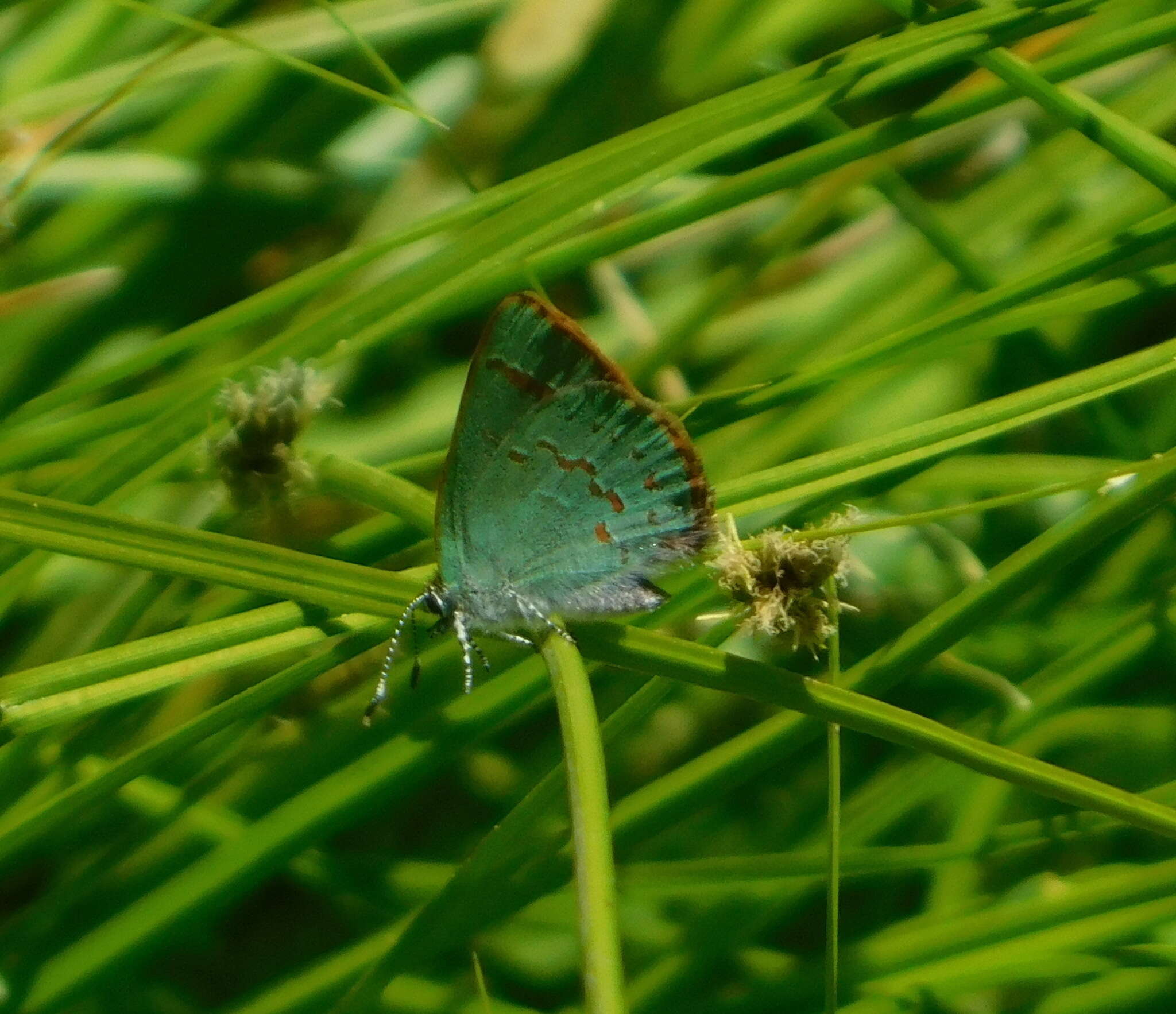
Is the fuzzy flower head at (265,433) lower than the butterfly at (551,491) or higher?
higher

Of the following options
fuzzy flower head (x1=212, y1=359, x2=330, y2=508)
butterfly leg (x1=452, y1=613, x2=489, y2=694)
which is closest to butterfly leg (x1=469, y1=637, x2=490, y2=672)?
butterfly leg (x1=452, y1=613, x2=489, y2=694)

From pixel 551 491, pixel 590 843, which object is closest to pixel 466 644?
pixel 551 491

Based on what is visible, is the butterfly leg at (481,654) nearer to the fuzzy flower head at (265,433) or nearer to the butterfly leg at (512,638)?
the butterfly leg at (512,638)

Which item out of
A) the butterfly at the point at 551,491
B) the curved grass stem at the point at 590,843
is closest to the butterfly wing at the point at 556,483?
the butterfly at the point at 551,491

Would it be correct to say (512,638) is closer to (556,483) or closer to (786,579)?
(556,483)

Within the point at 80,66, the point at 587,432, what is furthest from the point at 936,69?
the point at 80,66

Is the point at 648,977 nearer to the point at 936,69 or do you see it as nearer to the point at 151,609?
the point at 151,609

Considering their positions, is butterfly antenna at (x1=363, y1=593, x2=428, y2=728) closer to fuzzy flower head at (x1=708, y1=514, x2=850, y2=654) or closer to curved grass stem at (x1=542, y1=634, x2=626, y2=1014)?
curved grass stem at (x1=542, y1=634, x2=626, y2=1014)
